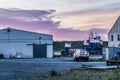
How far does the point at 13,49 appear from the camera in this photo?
89.9 metres

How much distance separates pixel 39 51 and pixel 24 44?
11.3 feet

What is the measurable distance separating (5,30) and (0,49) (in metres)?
4.30

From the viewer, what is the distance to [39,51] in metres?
90.1

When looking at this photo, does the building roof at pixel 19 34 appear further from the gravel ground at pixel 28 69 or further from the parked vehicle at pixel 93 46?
the gravel ground at pixel 28 69

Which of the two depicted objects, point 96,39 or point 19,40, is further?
point 96,39

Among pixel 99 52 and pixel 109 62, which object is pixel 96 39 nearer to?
pixel 99 52

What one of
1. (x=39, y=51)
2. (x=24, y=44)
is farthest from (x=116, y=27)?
(x=24, y=44)

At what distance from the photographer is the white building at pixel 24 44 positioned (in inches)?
3519

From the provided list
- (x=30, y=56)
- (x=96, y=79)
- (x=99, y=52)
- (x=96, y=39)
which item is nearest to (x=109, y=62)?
(x=96, y=79)

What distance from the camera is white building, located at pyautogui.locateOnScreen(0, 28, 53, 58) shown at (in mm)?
89375

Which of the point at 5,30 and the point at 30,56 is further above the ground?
the point at 5,30

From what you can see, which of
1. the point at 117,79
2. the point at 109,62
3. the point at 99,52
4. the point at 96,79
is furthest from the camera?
the point at 99,52

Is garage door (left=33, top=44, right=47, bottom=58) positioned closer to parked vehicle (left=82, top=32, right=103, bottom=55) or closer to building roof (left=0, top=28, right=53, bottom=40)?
building roof (left=0, top=28, right=53, bottom=40)

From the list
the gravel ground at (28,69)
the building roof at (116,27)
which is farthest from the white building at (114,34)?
the gravel ground at (28,69)
